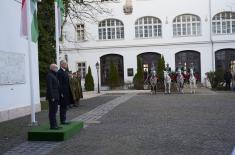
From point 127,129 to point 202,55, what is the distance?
36864mm

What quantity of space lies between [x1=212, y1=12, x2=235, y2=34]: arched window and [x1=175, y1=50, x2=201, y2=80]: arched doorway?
3451 mm

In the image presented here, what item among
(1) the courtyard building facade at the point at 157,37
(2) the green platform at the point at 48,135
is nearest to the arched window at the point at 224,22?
(1) the courtyard building facade at the point at 157,37

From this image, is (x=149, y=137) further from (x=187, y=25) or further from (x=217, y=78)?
(x=187, y=25)

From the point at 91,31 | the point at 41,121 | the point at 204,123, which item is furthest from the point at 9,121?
the point at 91,31

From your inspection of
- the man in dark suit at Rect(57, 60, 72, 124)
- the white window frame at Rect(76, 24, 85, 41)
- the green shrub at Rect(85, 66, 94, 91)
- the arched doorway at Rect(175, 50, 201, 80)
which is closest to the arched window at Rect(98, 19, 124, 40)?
the white window frame at Rect(76, 24, 85, 41)

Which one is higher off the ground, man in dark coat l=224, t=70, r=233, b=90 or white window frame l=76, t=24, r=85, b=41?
white window frame l=76, t=24, r=85, b=41

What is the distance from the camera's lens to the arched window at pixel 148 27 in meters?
49.7

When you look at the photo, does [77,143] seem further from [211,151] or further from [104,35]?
[104,35]

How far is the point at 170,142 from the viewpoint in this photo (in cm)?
1077

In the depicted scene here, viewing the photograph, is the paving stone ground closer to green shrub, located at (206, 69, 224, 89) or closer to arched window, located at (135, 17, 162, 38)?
green shrub, located at (206, 69, 224, 89)

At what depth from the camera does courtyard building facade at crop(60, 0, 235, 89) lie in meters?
48.6

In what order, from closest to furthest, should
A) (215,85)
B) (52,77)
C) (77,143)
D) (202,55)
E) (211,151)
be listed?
(211,151) < (77,143) < (52,77) < (215,85) < (202,55)

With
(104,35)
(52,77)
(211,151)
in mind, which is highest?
(104,35)

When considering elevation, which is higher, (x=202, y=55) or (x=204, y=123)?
(x=202, y=55)
